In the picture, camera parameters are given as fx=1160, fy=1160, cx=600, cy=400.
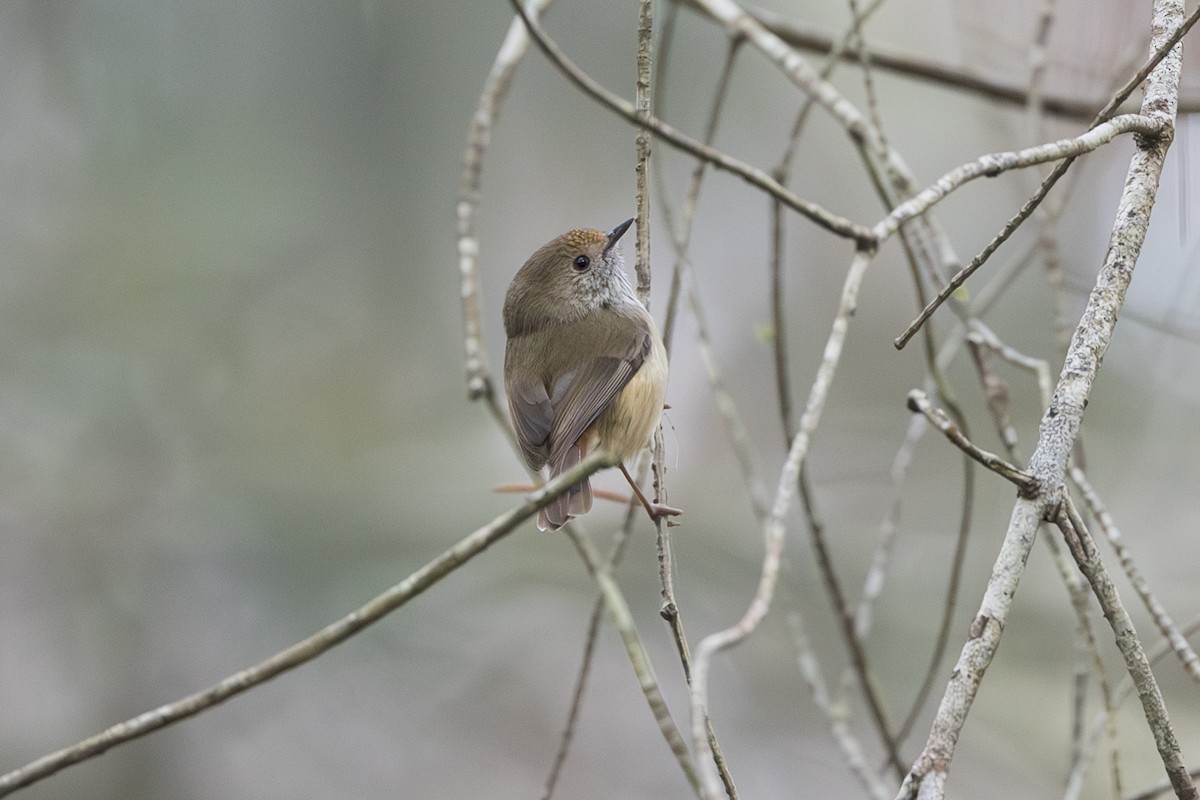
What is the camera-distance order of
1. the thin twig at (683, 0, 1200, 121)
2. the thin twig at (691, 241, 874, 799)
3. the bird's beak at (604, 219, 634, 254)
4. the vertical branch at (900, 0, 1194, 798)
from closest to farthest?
the thin twig at (691, 241, 874, 799), the vertical branch at (900, 0, 1194, 798), the bird's beak at (604, 219, 634, 254), the thin twig at (683, 0, 1200, 121)

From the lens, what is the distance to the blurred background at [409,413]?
4902 mm

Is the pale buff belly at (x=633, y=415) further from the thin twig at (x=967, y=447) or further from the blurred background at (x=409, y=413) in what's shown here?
the blurred background at (x=409, y=413)

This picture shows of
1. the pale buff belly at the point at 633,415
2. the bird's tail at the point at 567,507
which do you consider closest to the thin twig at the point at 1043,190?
the bird's tail at the point at 567,507

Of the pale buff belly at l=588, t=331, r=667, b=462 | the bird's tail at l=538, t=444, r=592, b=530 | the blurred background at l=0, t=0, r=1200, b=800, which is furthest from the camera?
the blurred background at l=0, t=0, r=1200, b=800

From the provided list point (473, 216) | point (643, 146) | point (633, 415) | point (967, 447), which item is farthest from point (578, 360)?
point (967, 447)

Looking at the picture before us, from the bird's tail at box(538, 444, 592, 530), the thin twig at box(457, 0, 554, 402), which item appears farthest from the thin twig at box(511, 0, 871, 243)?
the bird's tail at box(538, 444, 592, 530)

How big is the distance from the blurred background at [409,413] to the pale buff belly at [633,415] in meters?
1.70

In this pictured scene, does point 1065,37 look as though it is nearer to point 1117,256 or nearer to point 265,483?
point 1117,256

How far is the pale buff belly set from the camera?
9.45 ft

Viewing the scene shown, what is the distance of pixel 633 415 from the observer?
2904mm

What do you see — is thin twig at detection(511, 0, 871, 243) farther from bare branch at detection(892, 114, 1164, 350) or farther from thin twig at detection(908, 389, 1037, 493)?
thin twig at detection(908, 389, 1037, 493)

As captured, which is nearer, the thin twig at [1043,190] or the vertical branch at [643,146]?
the thin twig at [1043,190]

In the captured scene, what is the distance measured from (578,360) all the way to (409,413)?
8.82 feet

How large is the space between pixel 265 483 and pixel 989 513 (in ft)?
10.9
